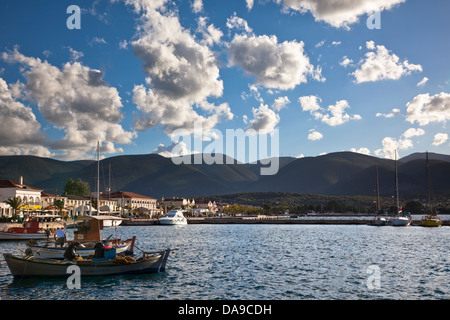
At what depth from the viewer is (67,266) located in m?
30.3

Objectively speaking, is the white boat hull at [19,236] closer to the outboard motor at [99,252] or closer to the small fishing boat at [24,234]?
the small fishing boat at [24,234]

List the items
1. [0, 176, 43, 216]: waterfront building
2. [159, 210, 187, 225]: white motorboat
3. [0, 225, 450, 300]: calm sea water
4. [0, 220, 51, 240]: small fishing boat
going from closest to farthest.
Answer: [0, 225, 450, 300]: calm sea water < [0, 220, 51, 240]: small fishing boat < [0, 176, 43, 216]: waterfront building < [159, 210, 187, 225]: white motorboat

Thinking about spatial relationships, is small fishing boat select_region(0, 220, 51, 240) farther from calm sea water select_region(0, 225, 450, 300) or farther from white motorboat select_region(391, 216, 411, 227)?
white motorboat select_region(391, 216, 411, 227)

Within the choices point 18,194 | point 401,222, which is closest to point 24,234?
point 18,194

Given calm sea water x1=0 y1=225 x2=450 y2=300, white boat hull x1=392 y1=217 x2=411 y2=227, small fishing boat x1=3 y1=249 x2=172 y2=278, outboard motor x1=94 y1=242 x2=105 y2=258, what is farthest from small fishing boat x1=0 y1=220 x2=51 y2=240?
white boat hull x1=392 y1=217 x2=411 y2=227

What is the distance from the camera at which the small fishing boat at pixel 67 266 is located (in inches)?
1174

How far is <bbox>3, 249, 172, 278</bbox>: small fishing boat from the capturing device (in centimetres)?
2981

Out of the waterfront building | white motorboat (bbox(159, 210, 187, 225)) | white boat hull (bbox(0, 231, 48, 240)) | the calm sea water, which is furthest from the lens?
white motorboat (bbox(159, 210, 187, 225))

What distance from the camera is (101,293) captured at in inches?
1027

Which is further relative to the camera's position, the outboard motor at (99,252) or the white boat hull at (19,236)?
the white boat hull at (19,236)

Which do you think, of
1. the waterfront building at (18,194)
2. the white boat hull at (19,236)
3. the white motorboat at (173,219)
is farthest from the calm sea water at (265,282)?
the waterfront building at (18,194)

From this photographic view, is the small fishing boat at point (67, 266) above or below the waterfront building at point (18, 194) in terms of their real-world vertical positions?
below

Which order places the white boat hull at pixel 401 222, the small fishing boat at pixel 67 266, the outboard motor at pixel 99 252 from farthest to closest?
the white boat hull at pixel 401 222, the outboard motor at pixel 99 252, the small fishing boat at pixel 67 266
